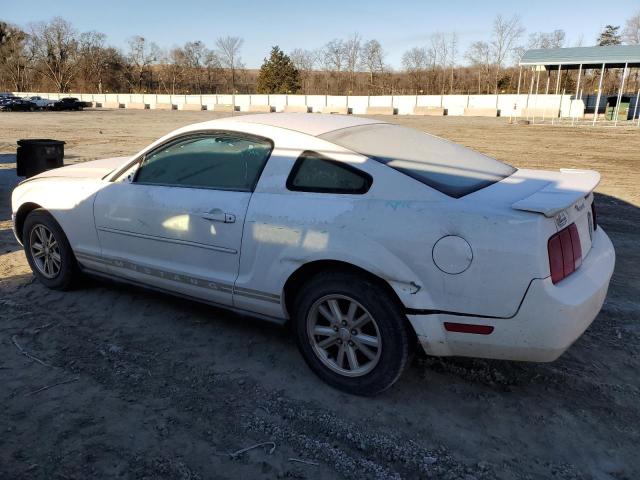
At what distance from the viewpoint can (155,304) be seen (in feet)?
14.3

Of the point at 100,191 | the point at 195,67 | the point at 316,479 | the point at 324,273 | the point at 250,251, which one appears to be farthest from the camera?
the point at 195,67

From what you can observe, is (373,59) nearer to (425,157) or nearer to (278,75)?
(278,75)

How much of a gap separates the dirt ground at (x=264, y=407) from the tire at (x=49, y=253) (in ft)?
0.94

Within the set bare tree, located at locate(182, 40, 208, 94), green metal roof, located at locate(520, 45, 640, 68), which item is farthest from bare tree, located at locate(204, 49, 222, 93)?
green metal roof, located at locate(520, 45, 640, 68)

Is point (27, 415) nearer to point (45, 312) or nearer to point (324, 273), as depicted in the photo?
point (45, 312)

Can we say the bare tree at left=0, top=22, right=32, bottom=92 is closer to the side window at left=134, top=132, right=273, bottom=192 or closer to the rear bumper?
the side window at left=134, top=132, right=273, bottom=192

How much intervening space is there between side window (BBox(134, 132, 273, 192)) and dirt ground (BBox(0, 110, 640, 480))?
1.14 meters

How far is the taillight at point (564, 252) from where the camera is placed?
8.39 feet

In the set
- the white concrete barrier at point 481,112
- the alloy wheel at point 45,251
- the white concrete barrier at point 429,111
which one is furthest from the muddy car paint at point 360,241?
the white concrete barrier at point 429,111

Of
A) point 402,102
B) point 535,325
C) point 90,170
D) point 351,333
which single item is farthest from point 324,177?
point 402,102

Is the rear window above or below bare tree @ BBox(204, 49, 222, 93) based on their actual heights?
below

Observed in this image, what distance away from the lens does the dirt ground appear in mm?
2486

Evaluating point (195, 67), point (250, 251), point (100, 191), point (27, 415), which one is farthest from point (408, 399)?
point (195, 67)

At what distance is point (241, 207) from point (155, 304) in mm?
1602
